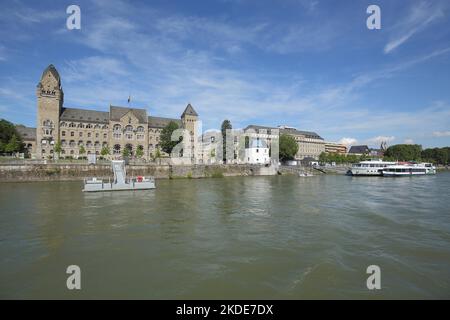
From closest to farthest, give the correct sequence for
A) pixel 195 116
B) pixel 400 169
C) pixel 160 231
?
pixel 160 231
pixel 400 169
pixel 195 116

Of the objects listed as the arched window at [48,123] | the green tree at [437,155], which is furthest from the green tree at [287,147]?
the green tree at [437,155]

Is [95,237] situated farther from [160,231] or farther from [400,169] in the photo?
[400,169]

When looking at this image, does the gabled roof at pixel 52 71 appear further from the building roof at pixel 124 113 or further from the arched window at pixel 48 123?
the building roof at pixel 124 113

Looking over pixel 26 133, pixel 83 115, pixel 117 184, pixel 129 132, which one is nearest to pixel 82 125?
pixel 83 115

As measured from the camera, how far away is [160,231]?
A: 49.7 feet

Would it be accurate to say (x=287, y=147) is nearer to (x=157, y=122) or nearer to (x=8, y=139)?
(x=157, y=122)

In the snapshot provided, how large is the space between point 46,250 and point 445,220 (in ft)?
78.3

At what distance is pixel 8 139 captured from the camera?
71.4 metres

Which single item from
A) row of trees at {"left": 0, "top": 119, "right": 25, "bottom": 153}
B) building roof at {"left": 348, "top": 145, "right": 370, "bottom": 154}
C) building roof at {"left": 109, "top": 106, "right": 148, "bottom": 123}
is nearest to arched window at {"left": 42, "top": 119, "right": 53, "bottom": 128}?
row of trees at {"left": 0, "top": 119, "right": 25, "bottom": 153}

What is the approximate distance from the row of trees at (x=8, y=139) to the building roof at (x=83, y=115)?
12.7m

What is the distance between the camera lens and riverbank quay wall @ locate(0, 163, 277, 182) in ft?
151

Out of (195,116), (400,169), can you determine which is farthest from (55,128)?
(400,169)

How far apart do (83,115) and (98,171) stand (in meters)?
41.7
